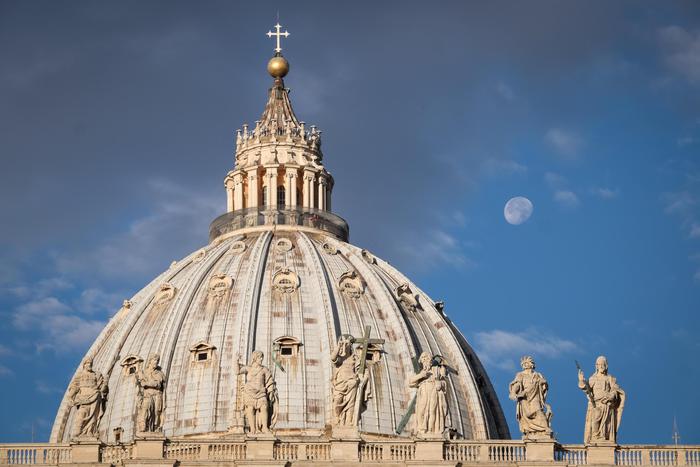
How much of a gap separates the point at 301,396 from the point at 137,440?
53697mm

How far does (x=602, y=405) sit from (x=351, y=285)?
214 feet

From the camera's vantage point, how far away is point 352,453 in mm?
107562

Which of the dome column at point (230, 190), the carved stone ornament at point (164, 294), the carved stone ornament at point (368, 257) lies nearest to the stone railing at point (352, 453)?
the carved stone ornament at point (164, 294)

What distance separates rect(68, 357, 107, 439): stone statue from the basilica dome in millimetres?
45770

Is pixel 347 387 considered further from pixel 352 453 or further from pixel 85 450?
pixel 85 450

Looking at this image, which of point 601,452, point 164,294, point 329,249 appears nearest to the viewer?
point 601,452

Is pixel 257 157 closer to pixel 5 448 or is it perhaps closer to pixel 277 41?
pixel 277 41

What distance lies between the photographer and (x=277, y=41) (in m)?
176

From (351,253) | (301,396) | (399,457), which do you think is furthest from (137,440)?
(351,253)

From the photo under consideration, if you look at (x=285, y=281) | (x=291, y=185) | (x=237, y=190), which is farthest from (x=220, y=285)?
(x=291, y=185)

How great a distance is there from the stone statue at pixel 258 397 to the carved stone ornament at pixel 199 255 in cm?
6836

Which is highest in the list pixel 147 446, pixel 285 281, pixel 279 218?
pixel 279 218

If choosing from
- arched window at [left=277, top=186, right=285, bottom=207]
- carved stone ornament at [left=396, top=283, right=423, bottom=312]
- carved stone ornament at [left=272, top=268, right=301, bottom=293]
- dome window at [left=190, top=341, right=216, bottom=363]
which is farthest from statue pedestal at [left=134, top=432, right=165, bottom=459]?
arched window at [left=277, top=186, right=285, bottom=207]

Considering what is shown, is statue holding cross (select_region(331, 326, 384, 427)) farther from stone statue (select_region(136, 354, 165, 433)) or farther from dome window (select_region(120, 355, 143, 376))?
dome window (select_region(120, 355, 143, 376))
